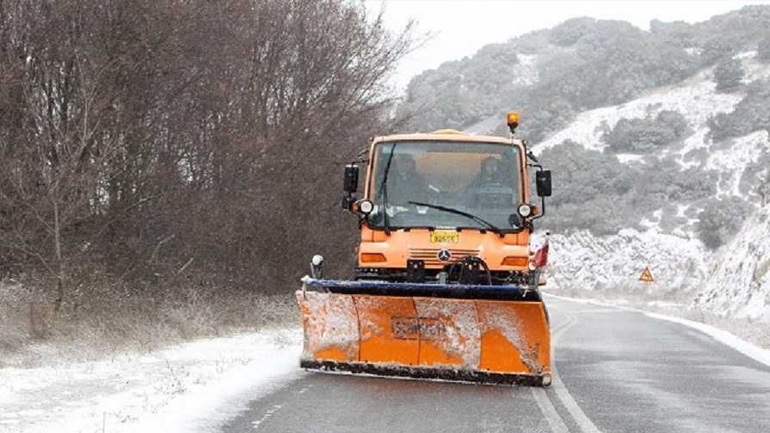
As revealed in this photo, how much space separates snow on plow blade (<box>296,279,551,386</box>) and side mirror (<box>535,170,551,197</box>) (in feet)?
6.59

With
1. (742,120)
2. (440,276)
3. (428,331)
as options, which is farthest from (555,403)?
(742,120)

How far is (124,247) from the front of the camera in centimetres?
1708

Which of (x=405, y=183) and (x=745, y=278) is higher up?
(x=405, y=183)

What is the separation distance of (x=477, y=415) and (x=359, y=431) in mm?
1356

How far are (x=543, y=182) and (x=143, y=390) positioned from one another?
526 centimetres

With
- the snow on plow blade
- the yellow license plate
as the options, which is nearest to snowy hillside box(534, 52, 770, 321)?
the yellow license plate

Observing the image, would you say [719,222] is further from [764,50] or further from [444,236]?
[444,236]

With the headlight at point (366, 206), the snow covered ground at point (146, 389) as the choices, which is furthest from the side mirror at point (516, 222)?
the snow covered ground at point (146, 389)

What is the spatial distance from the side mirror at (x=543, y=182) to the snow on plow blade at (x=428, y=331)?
2009 mm

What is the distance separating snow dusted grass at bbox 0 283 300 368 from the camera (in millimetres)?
12711

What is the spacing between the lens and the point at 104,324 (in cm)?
1447

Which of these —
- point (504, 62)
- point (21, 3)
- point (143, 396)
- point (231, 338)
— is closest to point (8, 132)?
point (21, 3)

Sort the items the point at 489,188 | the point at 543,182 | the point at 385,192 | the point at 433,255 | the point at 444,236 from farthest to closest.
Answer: the point at 385,192, the point at 489,188, the point at 543,182, the point at 444,236, the point at 433,255

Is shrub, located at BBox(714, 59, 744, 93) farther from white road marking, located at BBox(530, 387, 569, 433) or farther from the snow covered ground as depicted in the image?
white road marking, located at BBox(530, 387, 569, 433)
